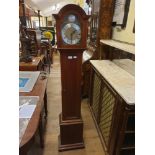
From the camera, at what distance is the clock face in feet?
5.17

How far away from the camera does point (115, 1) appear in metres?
2.55

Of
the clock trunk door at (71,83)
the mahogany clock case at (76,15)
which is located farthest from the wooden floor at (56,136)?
the mahogany clock case at (76,15)

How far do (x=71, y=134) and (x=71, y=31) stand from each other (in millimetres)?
1220

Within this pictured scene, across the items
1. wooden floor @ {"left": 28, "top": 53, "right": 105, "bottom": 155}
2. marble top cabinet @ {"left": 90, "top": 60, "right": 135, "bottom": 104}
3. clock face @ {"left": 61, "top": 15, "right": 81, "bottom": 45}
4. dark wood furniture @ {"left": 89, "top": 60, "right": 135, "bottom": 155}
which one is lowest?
wooden floor @ {"left": 28, "top": 53, "right": 105, "bottom": 155}

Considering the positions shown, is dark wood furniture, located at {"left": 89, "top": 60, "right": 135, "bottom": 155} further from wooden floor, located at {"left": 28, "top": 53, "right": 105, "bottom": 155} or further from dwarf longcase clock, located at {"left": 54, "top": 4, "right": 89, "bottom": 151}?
dwarf longcase clock, located at {"left": 54, "top": 4, "right": 89, "bottom": 151}

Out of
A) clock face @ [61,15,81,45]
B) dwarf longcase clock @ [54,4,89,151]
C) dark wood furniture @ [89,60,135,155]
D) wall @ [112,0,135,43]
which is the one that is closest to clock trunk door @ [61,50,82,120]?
dwarf longcase clock @ [54,4,89,151]

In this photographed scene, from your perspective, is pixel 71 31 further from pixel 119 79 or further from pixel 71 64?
pixel 119 79

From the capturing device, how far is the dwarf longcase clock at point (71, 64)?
1560mm

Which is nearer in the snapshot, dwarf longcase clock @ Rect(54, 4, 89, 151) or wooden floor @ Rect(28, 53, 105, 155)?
dwarf longcase clock @ Rect(54, 4, 89, 151)

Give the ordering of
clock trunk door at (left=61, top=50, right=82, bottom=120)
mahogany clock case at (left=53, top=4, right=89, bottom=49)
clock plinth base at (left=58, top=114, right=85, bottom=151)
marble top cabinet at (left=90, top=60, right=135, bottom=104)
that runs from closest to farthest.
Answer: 1. marble top cabinet at (left=90, top=60, right=135, bottom=104)
2. mahogany clock case at (left=53, top=4, right=89, bottom=49)
3. clock trunk door at (left=61, top=50, right=82, bottom=120)
4. clock plinth base at (left=58, top=114, right=85, bottom=151)
